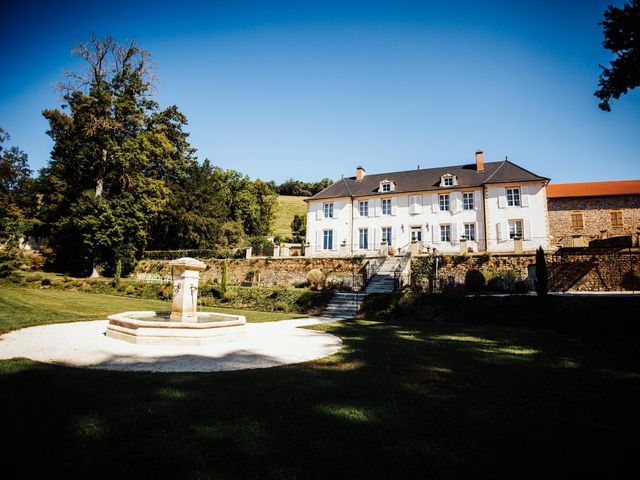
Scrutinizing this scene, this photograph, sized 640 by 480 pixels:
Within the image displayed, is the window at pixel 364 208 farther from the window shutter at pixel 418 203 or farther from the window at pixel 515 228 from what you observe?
the window at pixel 515 228

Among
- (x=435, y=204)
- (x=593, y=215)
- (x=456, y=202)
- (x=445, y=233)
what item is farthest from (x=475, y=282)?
(x=593, y=215)

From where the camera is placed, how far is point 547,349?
7781 mm

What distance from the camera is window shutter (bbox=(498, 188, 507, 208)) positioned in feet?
91.6

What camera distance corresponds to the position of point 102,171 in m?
30.9

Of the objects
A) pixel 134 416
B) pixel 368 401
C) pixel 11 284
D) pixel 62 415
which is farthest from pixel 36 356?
pixel 11 284

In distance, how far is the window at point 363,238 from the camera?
32438 millimetres

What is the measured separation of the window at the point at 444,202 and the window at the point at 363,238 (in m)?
7.28

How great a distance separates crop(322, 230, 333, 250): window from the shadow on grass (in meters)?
27.3

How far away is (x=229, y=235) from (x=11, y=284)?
78.8 feet

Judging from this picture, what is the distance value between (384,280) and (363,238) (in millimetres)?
11550

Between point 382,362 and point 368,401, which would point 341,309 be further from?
point 368,401

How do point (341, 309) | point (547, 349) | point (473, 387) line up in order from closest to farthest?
point (473, 387)
point (547, 349)
point (341, 309)

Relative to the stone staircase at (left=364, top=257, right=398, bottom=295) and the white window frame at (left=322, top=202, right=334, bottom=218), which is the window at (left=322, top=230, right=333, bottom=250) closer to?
the white window frame at (left=322, top=202, right=334, bottom=218)

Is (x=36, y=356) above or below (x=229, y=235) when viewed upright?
below
